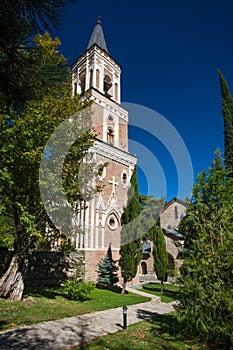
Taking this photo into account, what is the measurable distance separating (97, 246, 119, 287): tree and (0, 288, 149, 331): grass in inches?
124

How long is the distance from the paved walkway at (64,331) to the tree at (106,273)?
20.4 ft

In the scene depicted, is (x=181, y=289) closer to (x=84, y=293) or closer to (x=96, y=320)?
(x=96, y=320)

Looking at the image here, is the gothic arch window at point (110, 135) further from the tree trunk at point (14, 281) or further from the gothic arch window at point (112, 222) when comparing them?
the tree trunk at point (14, 281)

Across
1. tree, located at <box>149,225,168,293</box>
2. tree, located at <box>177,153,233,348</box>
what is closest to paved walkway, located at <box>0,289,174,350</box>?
tree, located at <box>177,153,233,348</box>

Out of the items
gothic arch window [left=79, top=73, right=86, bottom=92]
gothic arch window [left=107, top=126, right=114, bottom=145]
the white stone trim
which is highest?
gothic arch window [left=79, top=73, right=86, bottom=92]

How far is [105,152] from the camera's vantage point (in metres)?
18.9

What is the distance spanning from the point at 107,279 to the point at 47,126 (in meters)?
10.7

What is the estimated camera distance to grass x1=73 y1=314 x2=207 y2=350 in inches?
212

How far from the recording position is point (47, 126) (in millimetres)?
9500

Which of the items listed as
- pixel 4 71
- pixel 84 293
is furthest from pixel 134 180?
pixel 4 71

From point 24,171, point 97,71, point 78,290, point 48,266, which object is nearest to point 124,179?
point 48,266

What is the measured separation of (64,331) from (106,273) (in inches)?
→ 365

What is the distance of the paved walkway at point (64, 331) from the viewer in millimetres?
5254

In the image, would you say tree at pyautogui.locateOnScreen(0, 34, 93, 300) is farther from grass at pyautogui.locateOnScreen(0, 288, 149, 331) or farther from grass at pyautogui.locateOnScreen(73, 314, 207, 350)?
grass at pyautogui.locateOnScreen(73, 314, 207, 350)
